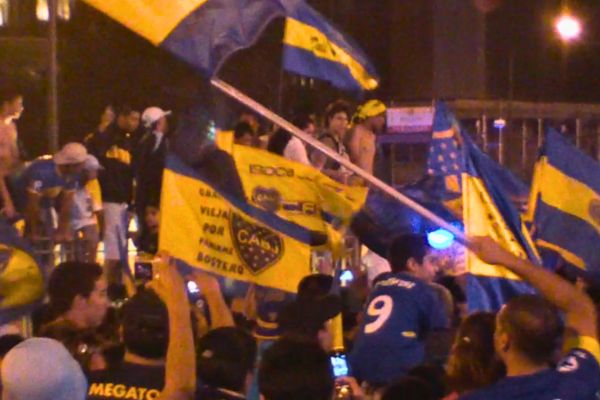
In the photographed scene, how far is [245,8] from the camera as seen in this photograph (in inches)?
301

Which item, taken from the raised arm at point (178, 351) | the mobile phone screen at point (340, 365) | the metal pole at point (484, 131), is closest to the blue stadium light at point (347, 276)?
the mobile phone screen at point (340, 365)

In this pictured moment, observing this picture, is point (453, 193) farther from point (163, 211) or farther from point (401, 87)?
point (401, 87)

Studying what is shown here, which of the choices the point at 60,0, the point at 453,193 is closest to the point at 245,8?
the point at 453,193

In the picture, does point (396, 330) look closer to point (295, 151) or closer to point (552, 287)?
point (552, 287)

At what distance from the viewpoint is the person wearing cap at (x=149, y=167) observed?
1215 centimetres

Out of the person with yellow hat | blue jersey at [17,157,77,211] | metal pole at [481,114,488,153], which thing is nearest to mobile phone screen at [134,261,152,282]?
blue jersey at [17,157,77,211]

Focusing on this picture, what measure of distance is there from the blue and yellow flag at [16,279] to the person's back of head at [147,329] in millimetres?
1664

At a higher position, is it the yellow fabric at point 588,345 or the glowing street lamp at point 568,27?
the glowing street lamp at point 568,27

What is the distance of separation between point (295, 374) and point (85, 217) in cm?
852

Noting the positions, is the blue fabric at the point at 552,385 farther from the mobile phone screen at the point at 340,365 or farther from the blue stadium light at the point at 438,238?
the blue stadium light at the point at 438,238

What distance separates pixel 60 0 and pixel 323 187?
1242 cm

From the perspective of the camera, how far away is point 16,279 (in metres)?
6.88

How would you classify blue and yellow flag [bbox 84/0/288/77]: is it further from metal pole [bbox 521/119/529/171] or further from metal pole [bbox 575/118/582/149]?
metal pole [bbox 521/119/529/171]

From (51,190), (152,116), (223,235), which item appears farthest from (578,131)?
(223,235)
